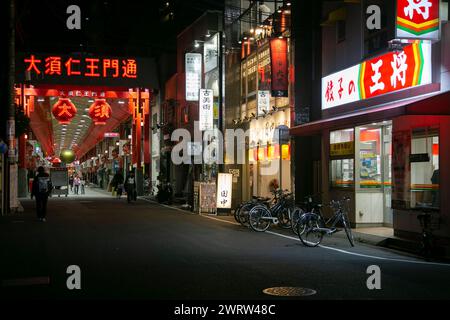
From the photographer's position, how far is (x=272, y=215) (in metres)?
19.2

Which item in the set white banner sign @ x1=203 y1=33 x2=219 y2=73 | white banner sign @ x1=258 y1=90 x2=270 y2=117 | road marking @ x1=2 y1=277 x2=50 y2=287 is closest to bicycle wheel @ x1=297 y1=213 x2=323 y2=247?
road marking @ x1=2 y1=277 x2=50 y2=287

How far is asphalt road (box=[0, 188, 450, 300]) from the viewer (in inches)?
353

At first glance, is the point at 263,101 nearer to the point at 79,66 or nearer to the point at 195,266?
the point at 79,66

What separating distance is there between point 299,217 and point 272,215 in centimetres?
357

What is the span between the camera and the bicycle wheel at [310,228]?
14.8 meters

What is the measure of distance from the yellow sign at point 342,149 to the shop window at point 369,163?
0.30m

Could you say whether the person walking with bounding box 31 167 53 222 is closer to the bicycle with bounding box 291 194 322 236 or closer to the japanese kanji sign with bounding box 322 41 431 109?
the bicycle with bounding box 291 194 322 236

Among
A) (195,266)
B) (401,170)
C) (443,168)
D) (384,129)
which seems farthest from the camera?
(384,129)

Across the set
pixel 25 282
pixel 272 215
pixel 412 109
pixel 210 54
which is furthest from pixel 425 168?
pixel 210 54

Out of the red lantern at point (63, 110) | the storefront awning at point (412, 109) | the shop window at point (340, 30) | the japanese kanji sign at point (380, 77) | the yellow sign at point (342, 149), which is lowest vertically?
the yellow sign at point (342, 149)

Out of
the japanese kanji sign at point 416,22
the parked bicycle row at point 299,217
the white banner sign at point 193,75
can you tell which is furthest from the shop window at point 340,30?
the white banner sign at point 193,75

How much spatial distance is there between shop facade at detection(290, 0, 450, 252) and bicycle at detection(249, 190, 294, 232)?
2.06 m

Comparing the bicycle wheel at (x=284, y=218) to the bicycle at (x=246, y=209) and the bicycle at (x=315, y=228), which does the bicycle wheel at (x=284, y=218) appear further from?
the bicycle at (x=315, y=228)
